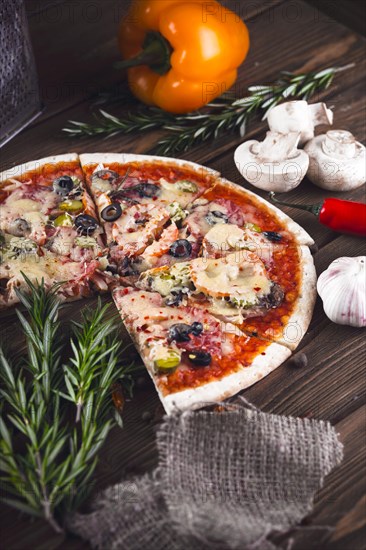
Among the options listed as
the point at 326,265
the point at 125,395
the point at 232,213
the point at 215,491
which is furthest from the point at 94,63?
the point at 215,491

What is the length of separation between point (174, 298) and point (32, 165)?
1.20 metres

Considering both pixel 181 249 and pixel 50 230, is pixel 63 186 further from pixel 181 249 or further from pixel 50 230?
pixel 181 249

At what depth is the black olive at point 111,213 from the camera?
3.95 meters

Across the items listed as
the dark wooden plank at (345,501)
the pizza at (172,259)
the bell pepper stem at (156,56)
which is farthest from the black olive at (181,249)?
the bell pepper stem at (156,56)

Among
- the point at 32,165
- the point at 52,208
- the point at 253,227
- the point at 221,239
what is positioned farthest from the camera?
the point at 32,165

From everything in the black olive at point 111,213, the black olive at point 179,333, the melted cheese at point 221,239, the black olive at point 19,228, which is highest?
the black olive at point 19,228

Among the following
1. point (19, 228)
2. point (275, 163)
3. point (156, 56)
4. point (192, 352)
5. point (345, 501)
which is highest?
point (156, 56)

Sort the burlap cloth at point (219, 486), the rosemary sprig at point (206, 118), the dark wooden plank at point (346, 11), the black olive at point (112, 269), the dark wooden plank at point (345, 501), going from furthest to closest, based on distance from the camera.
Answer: the dark wooden plank at point (346, 11)
the rosemary sprig at point (206, 118)
the black olive at point (112, 269)
the dark wooden plank at point (345, 501)
the burlap cloth at point (219, 486)

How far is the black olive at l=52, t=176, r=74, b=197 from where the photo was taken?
160 inches

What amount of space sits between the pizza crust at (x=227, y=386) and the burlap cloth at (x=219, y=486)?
0.09 m

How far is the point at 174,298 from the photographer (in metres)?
3.56

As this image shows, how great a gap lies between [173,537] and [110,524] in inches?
8.6

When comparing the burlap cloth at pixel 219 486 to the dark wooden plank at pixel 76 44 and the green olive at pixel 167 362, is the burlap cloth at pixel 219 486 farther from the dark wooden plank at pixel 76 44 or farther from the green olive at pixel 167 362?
the dark wooden plank at pixel 76 44

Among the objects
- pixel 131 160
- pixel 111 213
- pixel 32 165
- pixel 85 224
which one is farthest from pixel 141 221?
pixel 32 165
